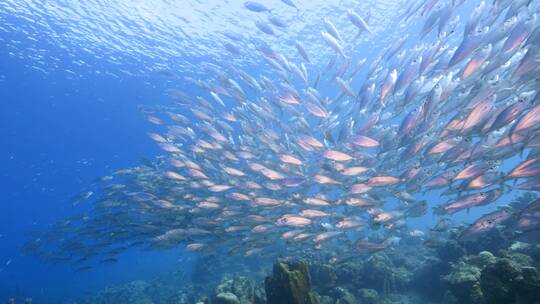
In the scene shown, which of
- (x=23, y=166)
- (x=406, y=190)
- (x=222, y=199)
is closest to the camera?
(x=406, y=190)

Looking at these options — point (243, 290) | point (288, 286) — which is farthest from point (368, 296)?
point (288, 286)

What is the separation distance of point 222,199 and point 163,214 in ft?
9.31

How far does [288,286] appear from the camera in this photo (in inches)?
240

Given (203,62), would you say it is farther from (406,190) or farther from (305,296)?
(305,296)

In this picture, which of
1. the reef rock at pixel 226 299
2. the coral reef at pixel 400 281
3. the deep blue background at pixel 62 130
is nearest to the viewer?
the coral reef at pixel 400 281

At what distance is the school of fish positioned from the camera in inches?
256

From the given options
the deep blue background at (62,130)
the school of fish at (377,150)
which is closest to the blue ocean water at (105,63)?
the deep blue background at (62,130)

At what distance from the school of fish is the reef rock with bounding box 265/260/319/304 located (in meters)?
3.33

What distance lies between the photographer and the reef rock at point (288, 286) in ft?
20.0

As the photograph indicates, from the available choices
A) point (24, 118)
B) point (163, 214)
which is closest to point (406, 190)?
point (163, 214)

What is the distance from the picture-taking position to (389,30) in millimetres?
25672

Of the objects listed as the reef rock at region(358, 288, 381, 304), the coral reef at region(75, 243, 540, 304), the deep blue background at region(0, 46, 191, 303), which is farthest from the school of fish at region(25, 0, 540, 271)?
the deep blue background at region(0, 46, 191, 303)

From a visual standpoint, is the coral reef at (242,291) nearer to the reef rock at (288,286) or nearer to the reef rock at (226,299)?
the reef rock at (226,299)

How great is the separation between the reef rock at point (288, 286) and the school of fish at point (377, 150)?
333 cm
